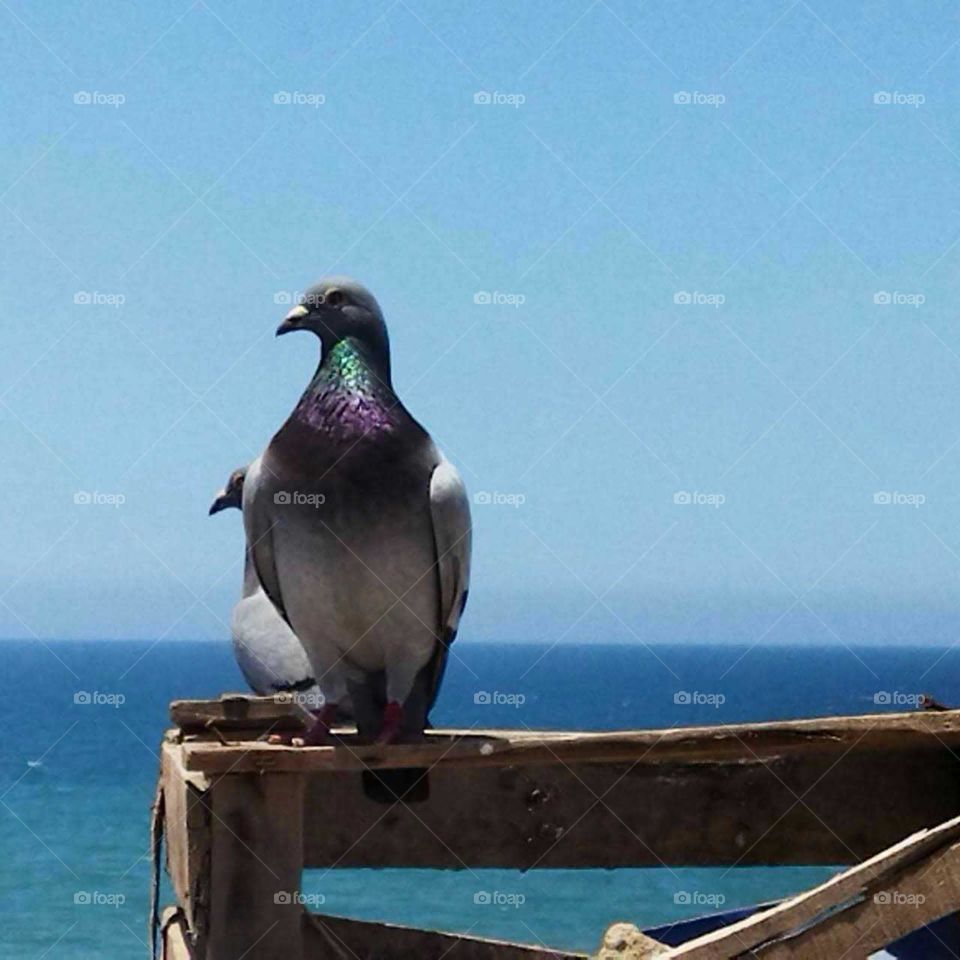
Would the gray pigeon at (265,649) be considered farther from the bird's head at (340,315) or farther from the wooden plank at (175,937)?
the wooden plank at (175,937)

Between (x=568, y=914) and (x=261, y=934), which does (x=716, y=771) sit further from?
(x=568, y=914)

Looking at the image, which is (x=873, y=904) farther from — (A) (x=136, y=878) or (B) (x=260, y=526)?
(A) (x=136, y=878)

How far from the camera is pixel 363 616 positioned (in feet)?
19.7

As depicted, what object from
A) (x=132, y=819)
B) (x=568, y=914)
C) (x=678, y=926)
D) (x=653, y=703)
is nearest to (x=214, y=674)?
(x=653, y=703)

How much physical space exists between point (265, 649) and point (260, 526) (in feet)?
8.40

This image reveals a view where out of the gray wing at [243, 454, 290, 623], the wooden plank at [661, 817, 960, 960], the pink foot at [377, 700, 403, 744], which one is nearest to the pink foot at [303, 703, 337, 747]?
the pink foot at [377, 700, 403, 744]

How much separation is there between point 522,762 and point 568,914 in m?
28.2

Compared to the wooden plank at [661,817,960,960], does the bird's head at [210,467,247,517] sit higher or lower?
higher

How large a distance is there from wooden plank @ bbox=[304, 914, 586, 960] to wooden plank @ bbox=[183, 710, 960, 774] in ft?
2.48

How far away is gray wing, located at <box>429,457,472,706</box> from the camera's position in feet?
19.8

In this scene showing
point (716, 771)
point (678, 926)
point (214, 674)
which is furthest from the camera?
point (214, 674)

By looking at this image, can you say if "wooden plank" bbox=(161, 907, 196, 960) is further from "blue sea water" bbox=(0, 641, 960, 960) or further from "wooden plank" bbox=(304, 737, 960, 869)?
"blue sea water" bbox=(0, 641, 960, 960)

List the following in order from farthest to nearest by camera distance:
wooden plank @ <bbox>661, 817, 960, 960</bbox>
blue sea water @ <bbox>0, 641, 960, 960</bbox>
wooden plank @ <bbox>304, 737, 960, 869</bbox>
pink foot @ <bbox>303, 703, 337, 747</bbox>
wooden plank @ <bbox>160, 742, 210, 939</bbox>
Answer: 1. blue sea water @ <bbox>0, 641, 960, 960</bbox>
2. wooden plank @ <bbox>304, 737, 960, 869</bbox>
3. pink foot @ <bbox>303, 703, 337, 747</bbox>
4. wooden plank @ <bbox>160, 742, 210, 939</bbox>
5. wooden plank @ <bbox>661, 817, 960, 960</bbox>

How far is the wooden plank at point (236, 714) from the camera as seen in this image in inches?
179
